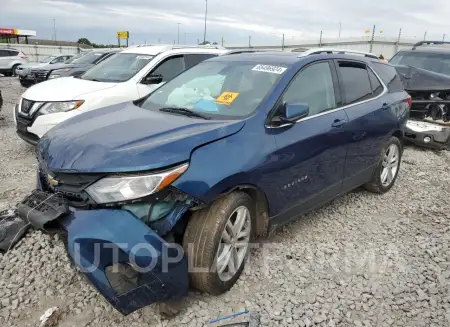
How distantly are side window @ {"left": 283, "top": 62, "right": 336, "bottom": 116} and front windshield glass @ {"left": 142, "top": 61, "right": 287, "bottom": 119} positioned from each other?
17 cm

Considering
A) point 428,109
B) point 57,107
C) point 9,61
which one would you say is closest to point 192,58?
point 57,107

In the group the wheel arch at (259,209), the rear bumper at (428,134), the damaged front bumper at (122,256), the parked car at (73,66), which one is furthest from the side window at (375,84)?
the parked car at (73,66)

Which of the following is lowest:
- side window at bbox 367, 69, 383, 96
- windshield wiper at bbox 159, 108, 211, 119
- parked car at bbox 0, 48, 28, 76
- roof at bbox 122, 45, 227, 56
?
parked car at bbox 0, 48, 28, 76

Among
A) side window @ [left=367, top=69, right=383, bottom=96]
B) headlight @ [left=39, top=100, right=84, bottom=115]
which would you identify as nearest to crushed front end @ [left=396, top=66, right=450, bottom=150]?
side window @ [left=367, top=69, right=383, bottom=96]

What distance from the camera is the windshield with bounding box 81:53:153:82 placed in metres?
6.73

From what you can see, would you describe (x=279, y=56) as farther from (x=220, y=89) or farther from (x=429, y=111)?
(x=429, y=111)

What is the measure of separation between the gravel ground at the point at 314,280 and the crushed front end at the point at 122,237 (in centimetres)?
38

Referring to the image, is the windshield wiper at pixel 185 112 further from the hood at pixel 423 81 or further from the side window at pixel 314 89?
the hood at pixel 423 81

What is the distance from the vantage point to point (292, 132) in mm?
3189

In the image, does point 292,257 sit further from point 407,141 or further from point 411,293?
point 407,141

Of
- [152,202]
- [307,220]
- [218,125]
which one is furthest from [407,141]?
[152,202]

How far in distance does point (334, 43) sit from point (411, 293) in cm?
2476

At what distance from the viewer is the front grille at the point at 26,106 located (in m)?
5.80

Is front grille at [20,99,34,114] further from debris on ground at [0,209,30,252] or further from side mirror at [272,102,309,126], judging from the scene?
side mirror at [272,102,309,126]
